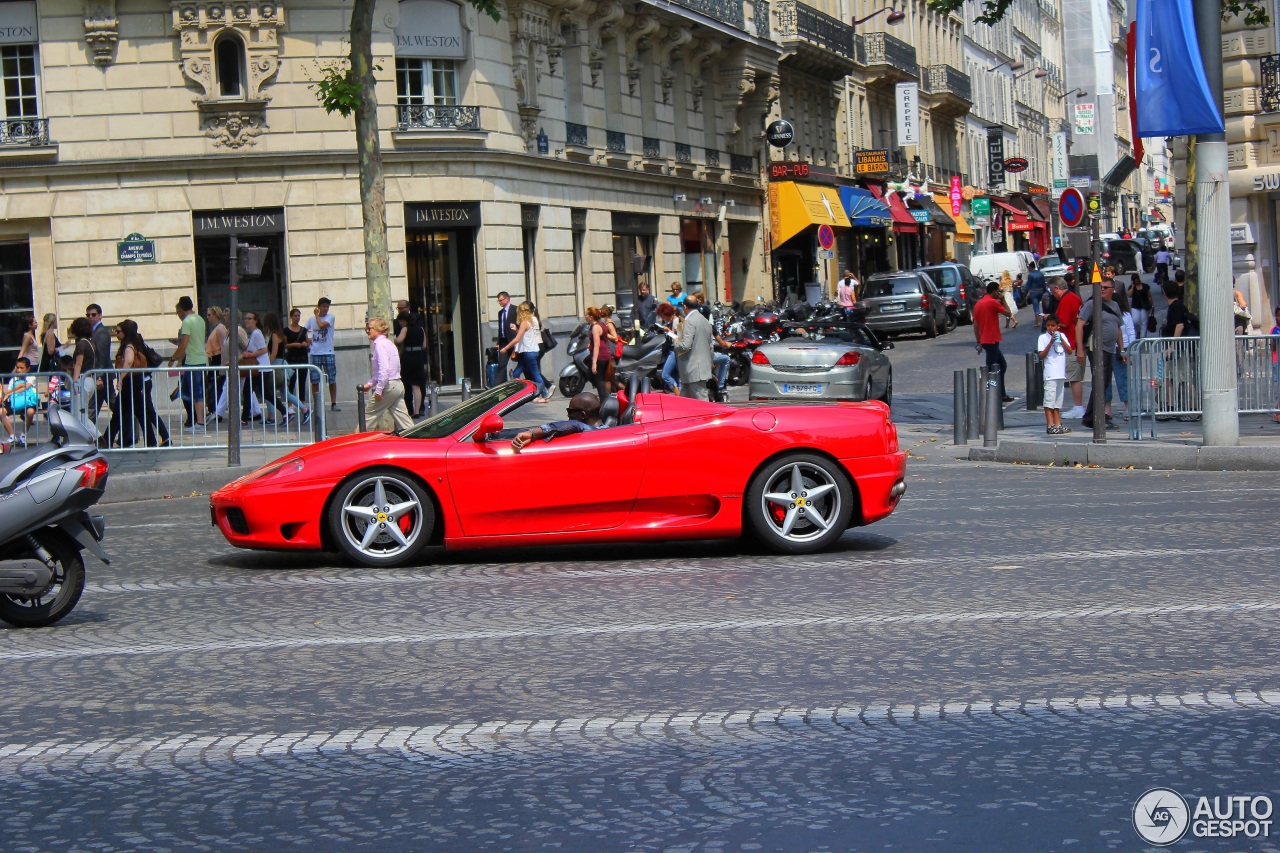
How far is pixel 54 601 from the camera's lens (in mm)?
8641

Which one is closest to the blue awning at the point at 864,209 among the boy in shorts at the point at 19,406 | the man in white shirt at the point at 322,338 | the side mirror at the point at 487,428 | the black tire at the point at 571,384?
the black tire at the point at 571,384

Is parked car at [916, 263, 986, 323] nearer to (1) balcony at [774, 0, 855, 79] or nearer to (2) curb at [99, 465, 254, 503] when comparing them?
(1) balcony at [774, 0, 855, 79]

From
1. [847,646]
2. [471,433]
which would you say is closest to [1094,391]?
[471,433]

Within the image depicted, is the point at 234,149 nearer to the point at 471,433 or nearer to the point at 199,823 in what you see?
the point at 471,433

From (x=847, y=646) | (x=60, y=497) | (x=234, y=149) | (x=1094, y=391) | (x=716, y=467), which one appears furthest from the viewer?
(x=234, y=149)

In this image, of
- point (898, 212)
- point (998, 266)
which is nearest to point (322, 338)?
point (998, 266)

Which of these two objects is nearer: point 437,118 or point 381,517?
point 381,517

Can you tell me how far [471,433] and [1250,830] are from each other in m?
6.58

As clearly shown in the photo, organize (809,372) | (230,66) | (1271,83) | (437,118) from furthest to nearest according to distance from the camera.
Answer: (437,118) → (230,66) → (1271,83) → (809,372)

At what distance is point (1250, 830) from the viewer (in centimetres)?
463

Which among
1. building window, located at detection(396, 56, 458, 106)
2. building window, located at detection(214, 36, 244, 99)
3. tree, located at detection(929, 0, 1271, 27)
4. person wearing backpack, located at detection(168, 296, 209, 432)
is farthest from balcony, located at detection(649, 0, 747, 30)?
person wearing backpack, located at detection(168, 296, 209, 432)

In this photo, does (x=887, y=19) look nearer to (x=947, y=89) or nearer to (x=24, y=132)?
(x=947, y=89)

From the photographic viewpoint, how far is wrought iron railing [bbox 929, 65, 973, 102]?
231 ft

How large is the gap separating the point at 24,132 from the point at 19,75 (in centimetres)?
99
